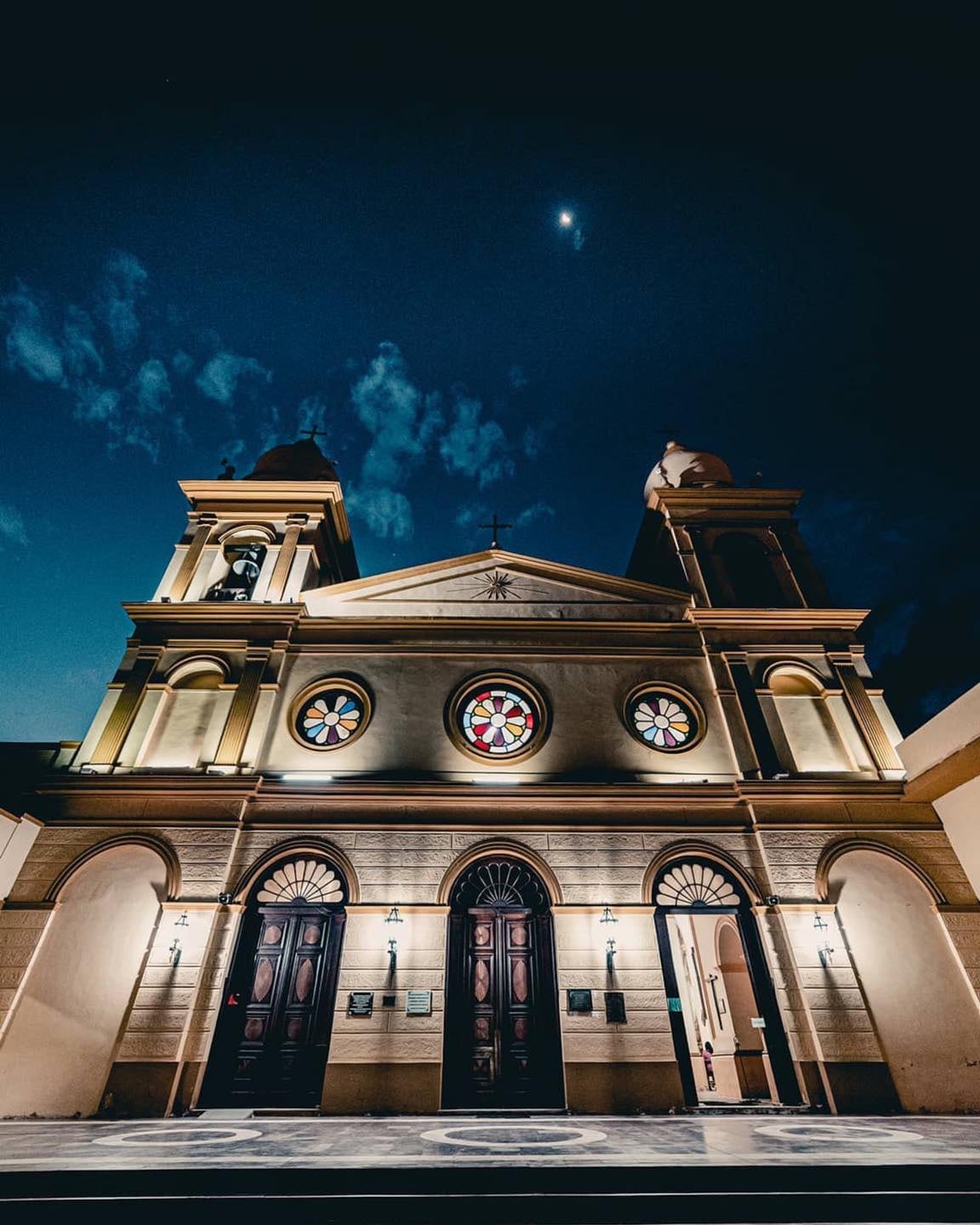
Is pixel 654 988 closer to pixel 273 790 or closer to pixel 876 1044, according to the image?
pixel 876 1044

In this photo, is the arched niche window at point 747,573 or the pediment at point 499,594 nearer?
the pediment at point 499,594

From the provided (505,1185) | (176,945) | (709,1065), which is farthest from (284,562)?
(709,1065)

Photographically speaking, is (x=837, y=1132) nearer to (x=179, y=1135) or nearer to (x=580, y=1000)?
(x=580, y=1000)

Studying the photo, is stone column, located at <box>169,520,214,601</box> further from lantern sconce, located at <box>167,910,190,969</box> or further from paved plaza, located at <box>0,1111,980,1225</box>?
paved plaza, located at <box>0,1111,980,1225</box>

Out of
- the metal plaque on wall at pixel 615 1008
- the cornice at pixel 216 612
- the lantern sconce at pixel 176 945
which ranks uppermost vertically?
the cornice at pixel 216 612

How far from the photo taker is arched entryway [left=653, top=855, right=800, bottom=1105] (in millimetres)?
9867

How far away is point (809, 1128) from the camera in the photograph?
23.7ft

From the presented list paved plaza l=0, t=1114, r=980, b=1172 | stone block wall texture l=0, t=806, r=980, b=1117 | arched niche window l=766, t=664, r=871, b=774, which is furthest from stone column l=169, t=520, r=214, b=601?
arched niche window l=766, t=664, r=871, b=774

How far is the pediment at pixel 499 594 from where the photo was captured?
48.9 ft

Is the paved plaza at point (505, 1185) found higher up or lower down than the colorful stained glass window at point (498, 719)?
lower down

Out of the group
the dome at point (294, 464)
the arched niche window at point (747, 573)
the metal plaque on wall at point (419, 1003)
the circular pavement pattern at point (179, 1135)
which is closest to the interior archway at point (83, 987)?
the circular pavement pattern at point (179, 1135)

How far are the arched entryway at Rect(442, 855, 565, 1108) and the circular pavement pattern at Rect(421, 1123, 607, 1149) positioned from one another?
1.53m

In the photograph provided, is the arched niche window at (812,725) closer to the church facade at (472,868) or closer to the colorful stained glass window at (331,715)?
the church facade at (472,868)

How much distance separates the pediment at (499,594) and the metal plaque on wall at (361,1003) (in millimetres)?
7878
